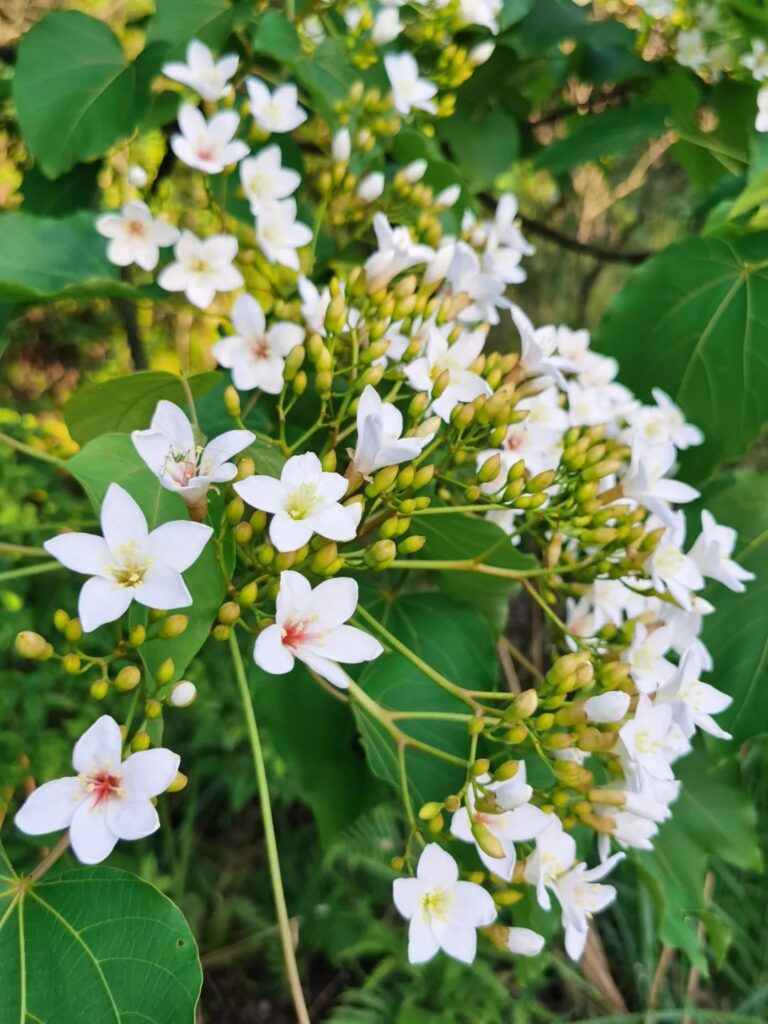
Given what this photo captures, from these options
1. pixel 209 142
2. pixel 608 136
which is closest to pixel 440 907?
pixel 209 142

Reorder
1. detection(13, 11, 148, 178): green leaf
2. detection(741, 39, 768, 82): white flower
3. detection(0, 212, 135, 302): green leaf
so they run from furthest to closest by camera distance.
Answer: detection(741, 39, 768, 82): white flower
detection(13, 11, 148, 178): green leaf
detection(0, 212, 135, 302): green leaf

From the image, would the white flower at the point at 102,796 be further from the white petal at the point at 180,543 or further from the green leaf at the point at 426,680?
the green leaf at the point at 426,680

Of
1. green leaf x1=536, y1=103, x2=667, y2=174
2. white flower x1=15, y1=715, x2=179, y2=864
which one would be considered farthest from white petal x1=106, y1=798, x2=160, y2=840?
green leaf x1=536, y1=103, x2=667, y2=174

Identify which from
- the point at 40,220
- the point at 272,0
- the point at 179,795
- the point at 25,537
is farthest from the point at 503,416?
the point at 179,795

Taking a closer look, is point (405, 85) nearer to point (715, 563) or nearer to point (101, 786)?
point (715, 563)

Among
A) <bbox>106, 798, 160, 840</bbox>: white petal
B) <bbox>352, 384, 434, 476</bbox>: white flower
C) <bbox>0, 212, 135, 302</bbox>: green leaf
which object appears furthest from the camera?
<bbox>0, 212, 135, 302</bbox>: green leaf

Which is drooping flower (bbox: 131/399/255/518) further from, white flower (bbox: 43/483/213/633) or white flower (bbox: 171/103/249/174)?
white flower (bbox: 171/103/249/174)
